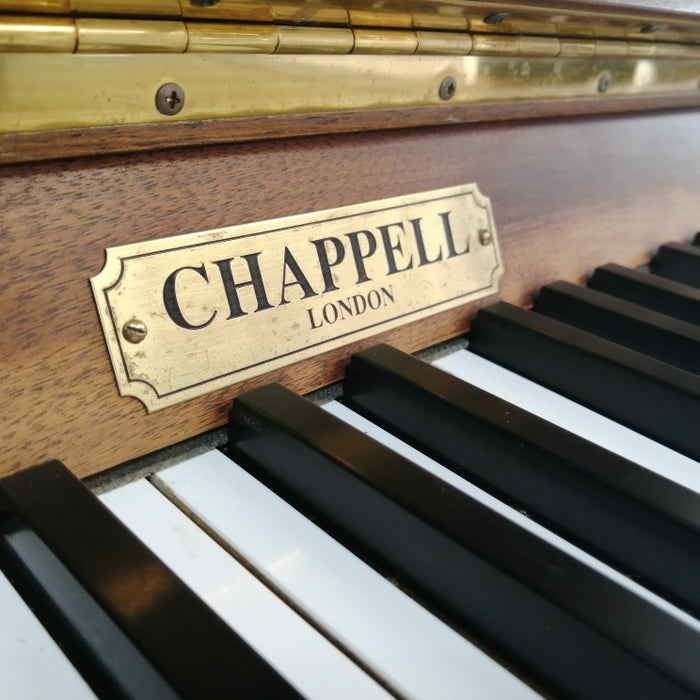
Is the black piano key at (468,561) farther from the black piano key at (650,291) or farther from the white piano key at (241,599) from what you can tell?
the black piano key at (650,291)

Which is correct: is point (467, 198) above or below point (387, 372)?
above

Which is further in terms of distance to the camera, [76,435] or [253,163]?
[253,163]

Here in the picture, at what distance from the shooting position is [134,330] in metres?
0.74

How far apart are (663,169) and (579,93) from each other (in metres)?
0.34

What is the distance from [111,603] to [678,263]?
3.79 feet

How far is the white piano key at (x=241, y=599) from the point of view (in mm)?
587

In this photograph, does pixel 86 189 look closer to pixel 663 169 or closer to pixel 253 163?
pixel 253 163

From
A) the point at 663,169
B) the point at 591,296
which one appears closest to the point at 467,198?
the point at 591,296

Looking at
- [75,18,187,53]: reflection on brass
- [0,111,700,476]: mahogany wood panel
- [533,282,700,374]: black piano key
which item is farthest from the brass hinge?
[533,282,700,374]: black piano key

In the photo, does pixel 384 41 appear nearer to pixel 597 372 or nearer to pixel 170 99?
pixel 170 99

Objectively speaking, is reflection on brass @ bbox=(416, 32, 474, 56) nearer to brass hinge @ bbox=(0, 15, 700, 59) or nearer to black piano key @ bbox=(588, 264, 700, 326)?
brass hinge @ bbox=(0, 15, 700, 59)

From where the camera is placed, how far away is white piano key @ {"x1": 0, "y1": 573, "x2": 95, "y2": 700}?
55cm

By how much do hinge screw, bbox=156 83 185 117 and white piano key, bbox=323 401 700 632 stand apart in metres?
0.37

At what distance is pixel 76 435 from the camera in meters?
0.72
